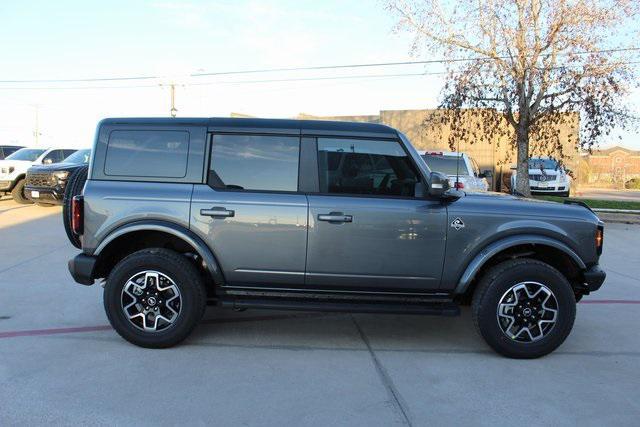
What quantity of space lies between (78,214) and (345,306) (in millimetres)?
2397

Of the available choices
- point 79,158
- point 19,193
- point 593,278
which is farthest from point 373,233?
point 19,193

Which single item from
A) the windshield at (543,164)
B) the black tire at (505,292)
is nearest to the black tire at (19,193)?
the black tire at (505,292)

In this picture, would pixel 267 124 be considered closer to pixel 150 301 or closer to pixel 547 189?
pixel 150 301

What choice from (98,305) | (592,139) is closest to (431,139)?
(592,139)

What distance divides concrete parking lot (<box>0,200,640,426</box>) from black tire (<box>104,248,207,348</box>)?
0.41ft

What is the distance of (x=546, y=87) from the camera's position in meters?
14.8

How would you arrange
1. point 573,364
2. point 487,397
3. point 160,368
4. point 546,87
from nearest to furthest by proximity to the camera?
A: point 487,397 → point 160,368 → point 573,364 → point 546,87

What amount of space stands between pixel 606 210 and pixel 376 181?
12.9 metres

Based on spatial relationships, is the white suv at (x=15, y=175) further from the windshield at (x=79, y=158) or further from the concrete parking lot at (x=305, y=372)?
the concrete parking lot at (x=305, y=372)

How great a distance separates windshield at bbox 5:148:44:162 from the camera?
54.5 ft

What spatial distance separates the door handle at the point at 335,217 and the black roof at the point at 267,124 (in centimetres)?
74

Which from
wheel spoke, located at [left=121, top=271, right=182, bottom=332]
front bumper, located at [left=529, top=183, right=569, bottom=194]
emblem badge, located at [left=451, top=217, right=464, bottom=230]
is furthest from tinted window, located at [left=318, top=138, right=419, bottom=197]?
front bumper, located at [left=529, top=183, right=569, bottom=194]

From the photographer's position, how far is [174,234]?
4.34 m

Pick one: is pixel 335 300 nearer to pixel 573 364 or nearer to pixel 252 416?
pixel 252 416
